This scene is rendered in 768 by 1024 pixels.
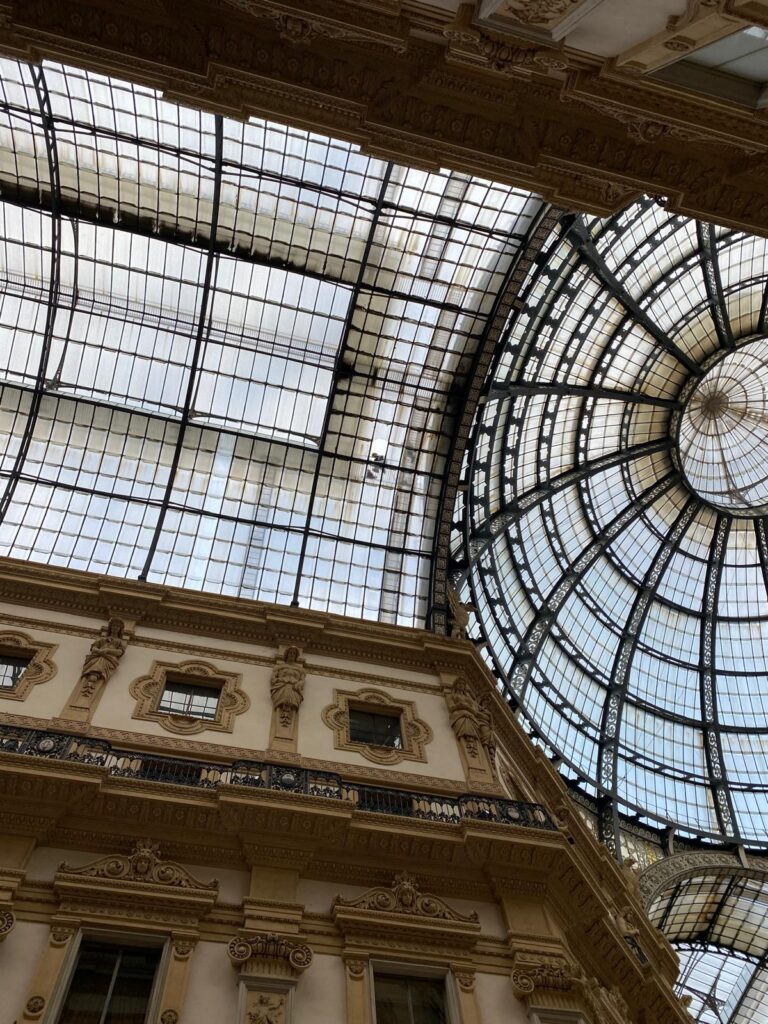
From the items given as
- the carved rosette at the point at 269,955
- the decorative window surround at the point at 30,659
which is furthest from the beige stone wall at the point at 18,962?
the decorative window surround at the point at 30,659

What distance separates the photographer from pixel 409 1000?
13.5 m

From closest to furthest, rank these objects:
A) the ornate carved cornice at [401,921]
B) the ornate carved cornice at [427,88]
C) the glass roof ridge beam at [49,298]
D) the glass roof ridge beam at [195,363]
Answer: the ornate carved cornice at [427,88]
the ornate carved cornice at [401,921]
the glass roof ridge beam at [49,298]
the glass roof ridge beam at [195,363]

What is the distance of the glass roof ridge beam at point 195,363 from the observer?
23266 millimetres

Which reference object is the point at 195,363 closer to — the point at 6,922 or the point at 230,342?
the point at 230,342

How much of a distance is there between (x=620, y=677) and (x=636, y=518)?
653 centimetres

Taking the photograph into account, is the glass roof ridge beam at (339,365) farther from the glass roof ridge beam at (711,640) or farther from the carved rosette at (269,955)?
the glass roof ridge beam at (711,640)

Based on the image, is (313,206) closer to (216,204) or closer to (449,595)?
(216,204)

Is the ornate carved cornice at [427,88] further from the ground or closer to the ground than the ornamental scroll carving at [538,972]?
further from the ground

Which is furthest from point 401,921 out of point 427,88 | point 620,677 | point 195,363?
point 620,677

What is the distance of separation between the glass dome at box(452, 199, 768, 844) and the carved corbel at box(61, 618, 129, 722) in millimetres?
11741

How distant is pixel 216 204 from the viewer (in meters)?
23.6

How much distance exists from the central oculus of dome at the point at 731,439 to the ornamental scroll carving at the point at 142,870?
27283mm

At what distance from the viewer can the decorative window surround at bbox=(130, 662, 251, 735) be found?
17.4 meters

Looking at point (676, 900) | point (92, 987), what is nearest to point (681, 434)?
point (676, 900)
